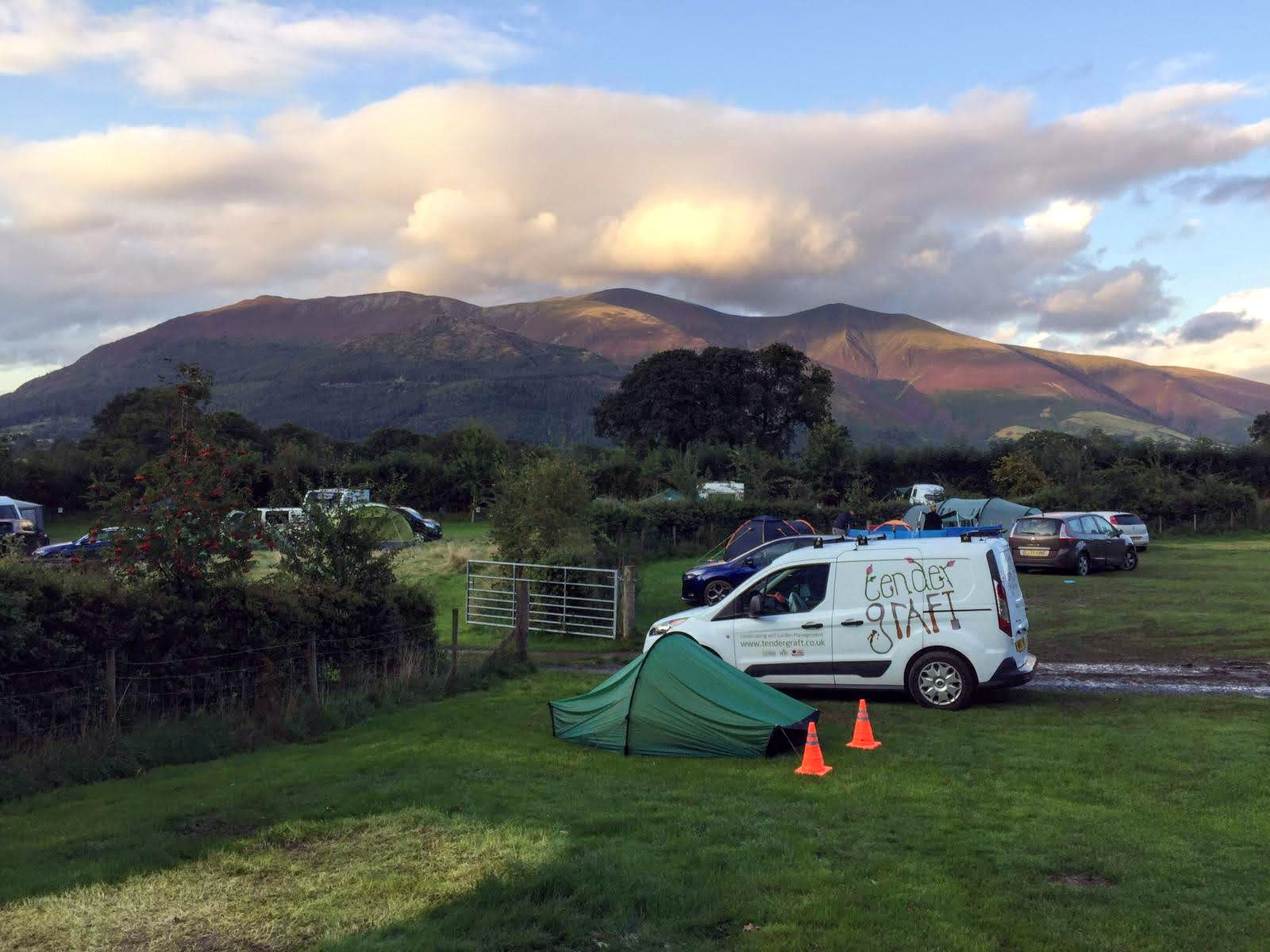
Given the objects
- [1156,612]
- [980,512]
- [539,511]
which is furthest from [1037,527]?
[539,511]

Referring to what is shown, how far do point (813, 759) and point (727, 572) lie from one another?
13.8m

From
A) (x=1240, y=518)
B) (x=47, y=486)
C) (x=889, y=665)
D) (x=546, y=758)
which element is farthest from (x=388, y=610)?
(x=47, y=486)

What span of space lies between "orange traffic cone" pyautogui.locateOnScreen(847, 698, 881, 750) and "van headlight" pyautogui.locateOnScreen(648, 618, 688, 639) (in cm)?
333

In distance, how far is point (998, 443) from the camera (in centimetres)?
6141

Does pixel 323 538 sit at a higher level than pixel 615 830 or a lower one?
higher

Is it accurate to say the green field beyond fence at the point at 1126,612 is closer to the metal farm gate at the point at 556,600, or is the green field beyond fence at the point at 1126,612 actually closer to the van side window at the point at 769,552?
the metal farm gate at the point at 556,600

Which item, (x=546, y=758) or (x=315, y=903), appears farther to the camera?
(x=546, y=758)

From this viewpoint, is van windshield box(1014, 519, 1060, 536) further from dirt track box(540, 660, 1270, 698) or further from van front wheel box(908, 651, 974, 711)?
van front wheel box(908, 651, 974, 711)

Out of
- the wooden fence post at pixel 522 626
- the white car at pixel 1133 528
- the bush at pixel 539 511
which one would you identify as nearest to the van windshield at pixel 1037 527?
the white car at pixel 1133 528

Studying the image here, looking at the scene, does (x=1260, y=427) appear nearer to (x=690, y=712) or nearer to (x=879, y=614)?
(x=879, y=614)

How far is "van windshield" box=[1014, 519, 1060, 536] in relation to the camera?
1104 inches

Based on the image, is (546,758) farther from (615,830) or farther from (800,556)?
(800,556)

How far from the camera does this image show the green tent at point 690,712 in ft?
30.1

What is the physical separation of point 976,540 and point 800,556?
1961 millimetres
